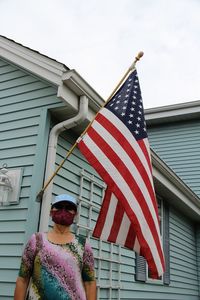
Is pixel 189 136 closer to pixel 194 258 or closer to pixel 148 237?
pixel 194 258

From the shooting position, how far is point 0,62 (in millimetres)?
5480

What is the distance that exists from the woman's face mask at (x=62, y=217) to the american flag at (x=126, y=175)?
24.2 inches

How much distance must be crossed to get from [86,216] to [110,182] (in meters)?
1.89

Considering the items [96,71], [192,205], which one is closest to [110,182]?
[192,205]

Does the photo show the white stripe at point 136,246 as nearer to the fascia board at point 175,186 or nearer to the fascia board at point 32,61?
the fascia board at point 32,61

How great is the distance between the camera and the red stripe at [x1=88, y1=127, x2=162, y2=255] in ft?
11.1

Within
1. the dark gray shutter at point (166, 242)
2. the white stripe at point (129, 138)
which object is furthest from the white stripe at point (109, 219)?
the dark gray shutter at point (166, 242)

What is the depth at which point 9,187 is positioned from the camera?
172 inches

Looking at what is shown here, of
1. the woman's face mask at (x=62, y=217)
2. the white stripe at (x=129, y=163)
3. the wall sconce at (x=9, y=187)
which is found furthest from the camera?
the wall sconce at (x=9, y=187)

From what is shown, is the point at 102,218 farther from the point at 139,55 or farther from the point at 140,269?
the point at 140,269

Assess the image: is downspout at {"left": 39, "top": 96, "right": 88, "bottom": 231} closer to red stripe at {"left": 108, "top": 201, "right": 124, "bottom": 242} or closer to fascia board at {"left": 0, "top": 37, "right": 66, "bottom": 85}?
fascia board at {"left": 0, "top": 37, "right": 66, "bottom": 85}

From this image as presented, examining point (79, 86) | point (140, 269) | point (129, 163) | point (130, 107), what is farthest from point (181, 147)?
point (129, 163)

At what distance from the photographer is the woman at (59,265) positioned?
266 cm

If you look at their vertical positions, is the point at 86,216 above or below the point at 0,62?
below
